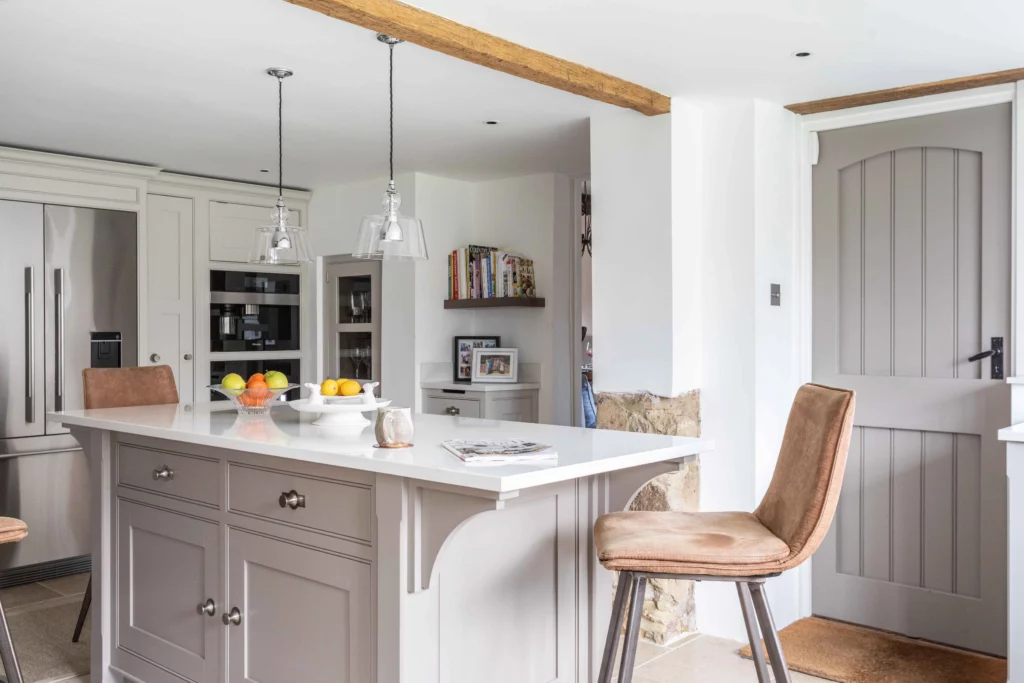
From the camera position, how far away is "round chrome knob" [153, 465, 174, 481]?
2.79 meters

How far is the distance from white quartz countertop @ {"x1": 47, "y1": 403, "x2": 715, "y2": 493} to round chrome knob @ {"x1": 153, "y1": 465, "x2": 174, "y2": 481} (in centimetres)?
15

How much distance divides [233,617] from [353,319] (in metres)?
3.26

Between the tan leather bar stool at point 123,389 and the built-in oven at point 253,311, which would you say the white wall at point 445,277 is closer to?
the built-in oven at point 253,311

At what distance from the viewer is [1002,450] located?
10.9 ft

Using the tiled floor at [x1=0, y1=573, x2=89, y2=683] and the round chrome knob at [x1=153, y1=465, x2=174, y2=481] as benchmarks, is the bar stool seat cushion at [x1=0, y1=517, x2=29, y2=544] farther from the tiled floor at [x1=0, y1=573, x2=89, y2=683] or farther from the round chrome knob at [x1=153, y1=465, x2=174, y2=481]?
the tiled floor at [x1=0, y1=573, x2=89, y2=683]

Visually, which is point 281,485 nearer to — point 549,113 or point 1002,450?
point 549,113

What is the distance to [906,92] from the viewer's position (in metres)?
3.39

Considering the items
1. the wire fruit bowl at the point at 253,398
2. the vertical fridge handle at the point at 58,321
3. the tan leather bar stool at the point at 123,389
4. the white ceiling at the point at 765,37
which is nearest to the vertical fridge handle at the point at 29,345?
the vertical fridge handle at the point at 58,321

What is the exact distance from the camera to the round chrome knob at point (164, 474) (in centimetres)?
279

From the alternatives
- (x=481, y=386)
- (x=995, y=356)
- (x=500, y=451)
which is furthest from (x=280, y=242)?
(x=995, y=356)

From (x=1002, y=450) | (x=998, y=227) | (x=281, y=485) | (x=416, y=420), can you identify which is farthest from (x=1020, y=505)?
(x=281, y=485)

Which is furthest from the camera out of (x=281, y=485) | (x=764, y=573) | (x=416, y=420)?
(x=416, y=420)

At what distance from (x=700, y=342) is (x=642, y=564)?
1.98 m

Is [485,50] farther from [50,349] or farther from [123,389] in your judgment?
[50,349]
